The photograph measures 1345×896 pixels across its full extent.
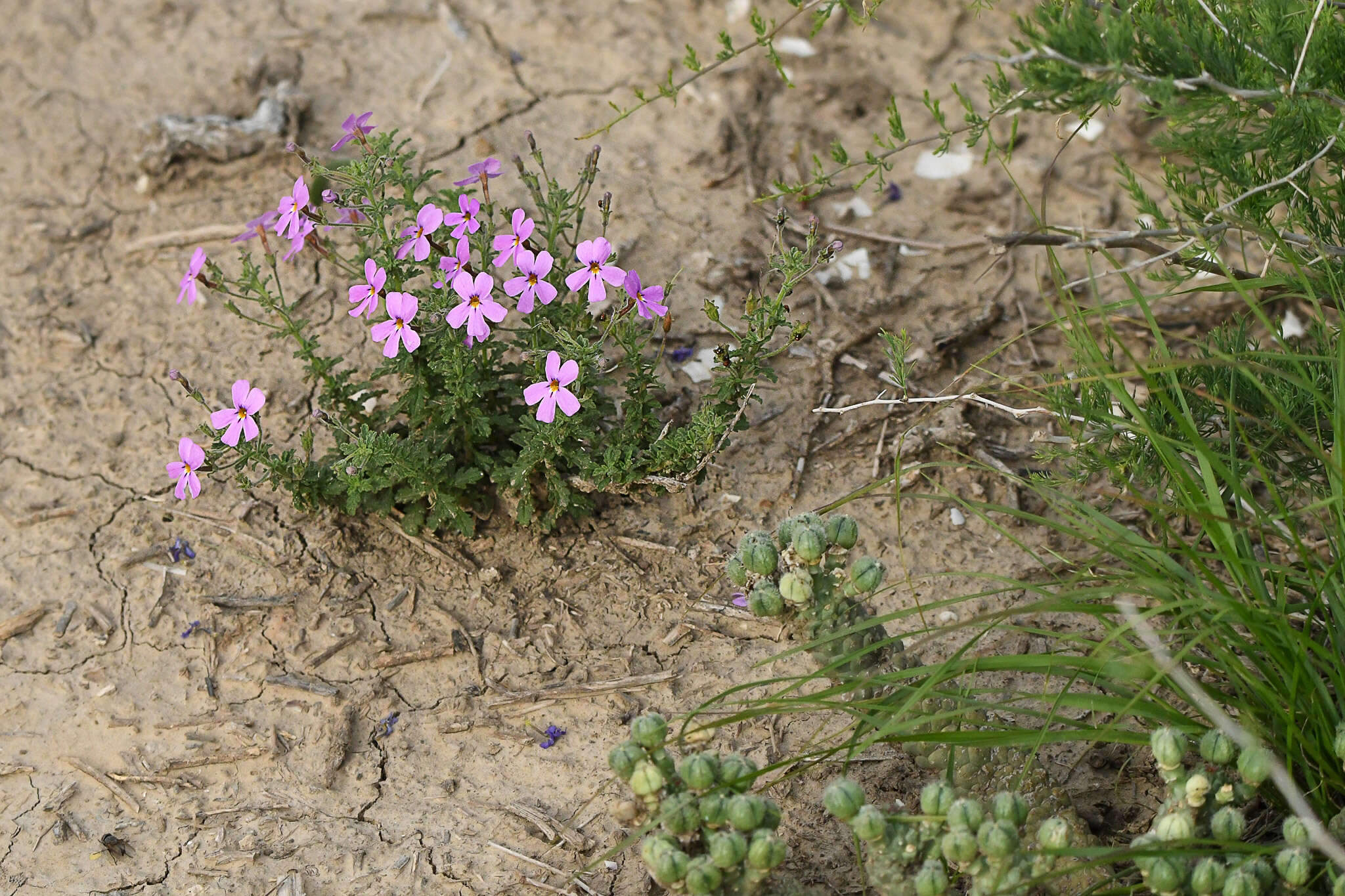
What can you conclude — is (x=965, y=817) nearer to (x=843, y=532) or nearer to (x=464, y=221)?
(x=843, y=532)

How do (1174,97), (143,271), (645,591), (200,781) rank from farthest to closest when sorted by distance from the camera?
(143,271) → (645,591) → (200,781) → (1174,97)

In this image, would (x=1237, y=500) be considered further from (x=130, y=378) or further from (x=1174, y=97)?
(x=130, y=378)

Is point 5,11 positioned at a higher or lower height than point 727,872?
higher

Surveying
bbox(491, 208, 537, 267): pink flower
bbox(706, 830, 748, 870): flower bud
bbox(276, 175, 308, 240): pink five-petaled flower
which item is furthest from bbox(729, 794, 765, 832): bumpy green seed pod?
bbox(276, 175, 308, 240): pink five-petaled flower

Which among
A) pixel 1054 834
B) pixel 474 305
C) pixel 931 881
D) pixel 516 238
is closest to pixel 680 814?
pixel 931 881

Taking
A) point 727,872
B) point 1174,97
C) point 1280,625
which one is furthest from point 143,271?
point 1280,625

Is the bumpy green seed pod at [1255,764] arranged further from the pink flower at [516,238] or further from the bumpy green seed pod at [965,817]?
the pink flower at [516,238]
